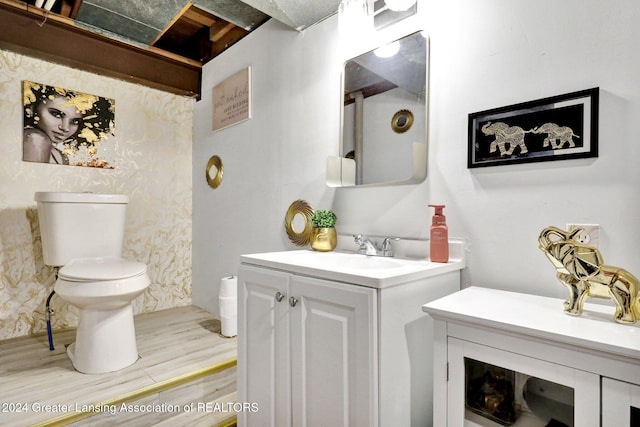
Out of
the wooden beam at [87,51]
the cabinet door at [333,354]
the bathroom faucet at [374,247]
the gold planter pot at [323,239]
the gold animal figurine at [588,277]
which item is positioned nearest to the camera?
the gold animal figurine at [588,277]

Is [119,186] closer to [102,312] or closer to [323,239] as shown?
[102,312]

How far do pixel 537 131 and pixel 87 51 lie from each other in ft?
9.10

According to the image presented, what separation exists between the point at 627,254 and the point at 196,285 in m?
2.73

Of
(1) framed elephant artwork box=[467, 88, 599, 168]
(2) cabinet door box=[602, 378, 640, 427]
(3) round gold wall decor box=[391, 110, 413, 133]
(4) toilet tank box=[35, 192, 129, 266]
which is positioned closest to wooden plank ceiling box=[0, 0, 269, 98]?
(4) toilet tank box=[35, 192, 129, 266]

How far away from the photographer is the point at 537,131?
3.62 ft

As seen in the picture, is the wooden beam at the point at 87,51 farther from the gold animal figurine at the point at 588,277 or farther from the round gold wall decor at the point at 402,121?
the gold animal figurine at the point at 588,277

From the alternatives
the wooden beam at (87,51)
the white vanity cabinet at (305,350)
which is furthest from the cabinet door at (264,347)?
the wooden beam at (87,51)

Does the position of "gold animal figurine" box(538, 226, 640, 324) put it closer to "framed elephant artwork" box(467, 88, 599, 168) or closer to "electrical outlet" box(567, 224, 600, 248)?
"electrical outlet" box(567, 224, 600, 248)

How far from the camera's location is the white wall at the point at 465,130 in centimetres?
98

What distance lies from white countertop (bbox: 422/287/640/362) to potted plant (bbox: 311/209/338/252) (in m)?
0.72

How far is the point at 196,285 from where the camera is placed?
2.83m

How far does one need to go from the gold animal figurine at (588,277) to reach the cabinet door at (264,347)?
0.83 metres

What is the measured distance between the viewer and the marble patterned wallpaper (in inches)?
83.0

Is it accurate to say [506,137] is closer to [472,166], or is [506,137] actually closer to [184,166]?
[472,166]
